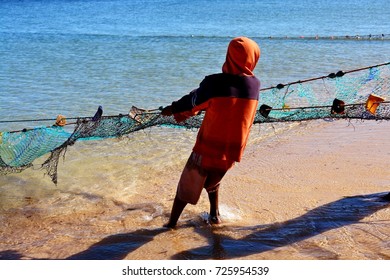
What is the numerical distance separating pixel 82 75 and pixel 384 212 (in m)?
8.49

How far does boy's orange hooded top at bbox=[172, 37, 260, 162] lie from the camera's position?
3.10m

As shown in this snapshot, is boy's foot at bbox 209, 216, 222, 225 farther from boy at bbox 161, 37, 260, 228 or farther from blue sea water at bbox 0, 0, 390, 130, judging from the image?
blue sea water at bbox 0, 0, 390, 130

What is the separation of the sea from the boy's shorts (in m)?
0.44

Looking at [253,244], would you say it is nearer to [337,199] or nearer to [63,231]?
[337,199]

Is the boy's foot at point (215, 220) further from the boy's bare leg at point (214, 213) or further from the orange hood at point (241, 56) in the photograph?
the orange hood at point (241, 56)

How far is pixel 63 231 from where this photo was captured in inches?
162

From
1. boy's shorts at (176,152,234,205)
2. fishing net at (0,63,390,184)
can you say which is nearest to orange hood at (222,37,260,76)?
boy's shorts at (176,152,234,205)

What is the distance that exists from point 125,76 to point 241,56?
827 cm

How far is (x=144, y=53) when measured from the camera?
1481 centimetres

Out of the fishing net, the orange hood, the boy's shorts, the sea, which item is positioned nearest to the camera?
the orange hood

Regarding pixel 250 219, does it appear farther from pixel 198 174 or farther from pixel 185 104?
pixel 185 104

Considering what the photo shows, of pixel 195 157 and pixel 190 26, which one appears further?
pixel 190 26

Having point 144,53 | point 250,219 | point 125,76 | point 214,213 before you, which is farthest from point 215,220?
point 144,53

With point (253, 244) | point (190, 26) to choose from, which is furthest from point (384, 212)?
point (190, 26)
